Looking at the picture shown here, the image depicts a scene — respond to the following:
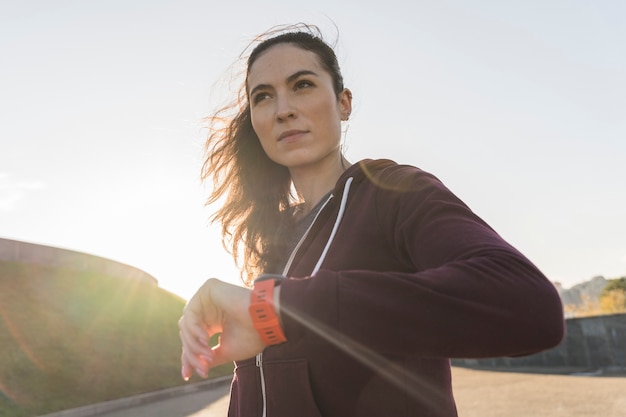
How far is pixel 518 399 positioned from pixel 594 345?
26.4ft

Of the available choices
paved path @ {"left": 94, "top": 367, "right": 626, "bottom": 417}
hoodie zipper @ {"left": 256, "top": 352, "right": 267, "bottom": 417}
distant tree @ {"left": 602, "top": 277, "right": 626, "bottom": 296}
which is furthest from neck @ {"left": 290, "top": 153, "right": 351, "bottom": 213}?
distant tree @ {"left": 602, "top": 277, "right": 626, "bottom": 296}

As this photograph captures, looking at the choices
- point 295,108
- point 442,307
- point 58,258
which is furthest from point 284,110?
point 58,258

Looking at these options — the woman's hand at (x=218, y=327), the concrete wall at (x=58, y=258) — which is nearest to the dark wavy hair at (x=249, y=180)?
the woman's hand at (x=218, y=327)

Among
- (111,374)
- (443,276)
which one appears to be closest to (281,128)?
(443,276)

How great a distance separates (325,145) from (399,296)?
43.2 inches

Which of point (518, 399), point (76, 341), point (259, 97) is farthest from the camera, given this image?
point (76, 341)

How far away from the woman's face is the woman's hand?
0.91m

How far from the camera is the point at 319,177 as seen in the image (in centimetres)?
212

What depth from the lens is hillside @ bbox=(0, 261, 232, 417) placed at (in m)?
14.3

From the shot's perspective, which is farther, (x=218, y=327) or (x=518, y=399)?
(x=518, y=399)

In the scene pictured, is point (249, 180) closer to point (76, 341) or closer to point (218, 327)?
point (218, 327)

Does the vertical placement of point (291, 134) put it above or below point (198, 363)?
above

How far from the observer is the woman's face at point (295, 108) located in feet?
6.51

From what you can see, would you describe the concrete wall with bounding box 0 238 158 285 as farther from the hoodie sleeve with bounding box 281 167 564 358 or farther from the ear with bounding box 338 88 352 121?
the hoodie sleeve with bounding box 281 167 564 358
